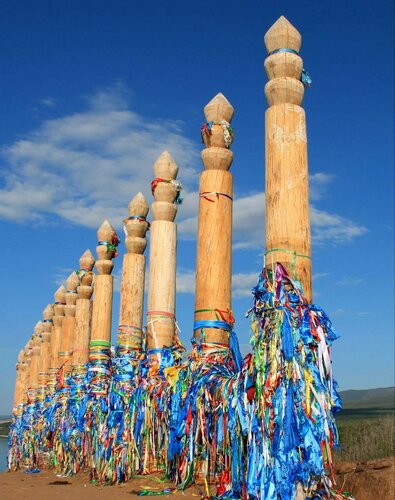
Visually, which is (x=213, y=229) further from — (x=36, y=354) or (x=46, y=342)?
(x=36, y=354)

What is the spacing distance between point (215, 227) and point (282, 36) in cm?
214

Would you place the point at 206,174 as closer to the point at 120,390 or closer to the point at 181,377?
the point at 181,377

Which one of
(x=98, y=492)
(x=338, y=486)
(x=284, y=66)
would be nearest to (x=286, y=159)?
(x=284, y=66)

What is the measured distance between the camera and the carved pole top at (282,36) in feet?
18.1

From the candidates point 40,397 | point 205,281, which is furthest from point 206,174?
point 40,397

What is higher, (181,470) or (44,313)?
(44,313)

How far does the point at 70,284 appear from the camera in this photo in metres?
13.7

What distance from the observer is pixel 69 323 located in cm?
1328

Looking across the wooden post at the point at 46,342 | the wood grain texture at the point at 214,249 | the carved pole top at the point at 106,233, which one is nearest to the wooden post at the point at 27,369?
the wooden post at the point at 46,342

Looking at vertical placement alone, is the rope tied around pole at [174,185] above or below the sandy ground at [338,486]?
above

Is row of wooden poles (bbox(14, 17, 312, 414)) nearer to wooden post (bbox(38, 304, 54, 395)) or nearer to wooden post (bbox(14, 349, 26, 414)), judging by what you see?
wooden post (bbox(38, 304, 54, 395))

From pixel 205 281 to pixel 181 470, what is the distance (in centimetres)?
195

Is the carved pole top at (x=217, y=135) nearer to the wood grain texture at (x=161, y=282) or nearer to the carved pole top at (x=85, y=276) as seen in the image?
the wood grain texture at (x=161, y=282)

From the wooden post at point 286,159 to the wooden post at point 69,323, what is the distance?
28.2ft
